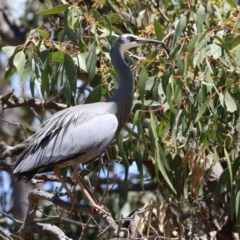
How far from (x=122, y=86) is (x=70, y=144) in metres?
0.44

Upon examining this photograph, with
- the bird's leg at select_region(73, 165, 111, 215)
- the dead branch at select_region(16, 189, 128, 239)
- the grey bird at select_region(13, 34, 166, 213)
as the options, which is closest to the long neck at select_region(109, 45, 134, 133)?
the grey bird at select_region(13, 34, 166, 213)

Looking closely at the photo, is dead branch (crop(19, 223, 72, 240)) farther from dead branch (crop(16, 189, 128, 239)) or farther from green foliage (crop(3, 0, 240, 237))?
green foliage (crop(3, 0, 240, 237))

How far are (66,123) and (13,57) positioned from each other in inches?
18.7

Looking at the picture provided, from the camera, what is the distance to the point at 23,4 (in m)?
7.57

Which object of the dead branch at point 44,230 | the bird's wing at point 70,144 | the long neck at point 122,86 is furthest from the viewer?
the long neck at point 122,86

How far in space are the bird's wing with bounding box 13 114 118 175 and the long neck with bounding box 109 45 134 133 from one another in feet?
0.29

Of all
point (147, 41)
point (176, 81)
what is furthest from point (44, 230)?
point (147, 41)

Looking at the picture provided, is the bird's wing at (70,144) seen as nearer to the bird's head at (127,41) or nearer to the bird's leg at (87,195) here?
the bird's leg at (87,195)

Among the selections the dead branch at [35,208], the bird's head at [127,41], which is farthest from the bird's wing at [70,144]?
the bird's head at [127,41]

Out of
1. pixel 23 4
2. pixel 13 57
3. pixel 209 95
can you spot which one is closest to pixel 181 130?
pixel 209 95

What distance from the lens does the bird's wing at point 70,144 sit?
454cm

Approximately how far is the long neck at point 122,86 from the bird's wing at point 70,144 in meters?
0.09

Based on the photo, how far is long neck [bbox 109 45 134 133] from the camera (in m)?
4.69

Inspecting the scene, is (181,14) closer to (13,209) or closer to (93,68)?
(93,68)
